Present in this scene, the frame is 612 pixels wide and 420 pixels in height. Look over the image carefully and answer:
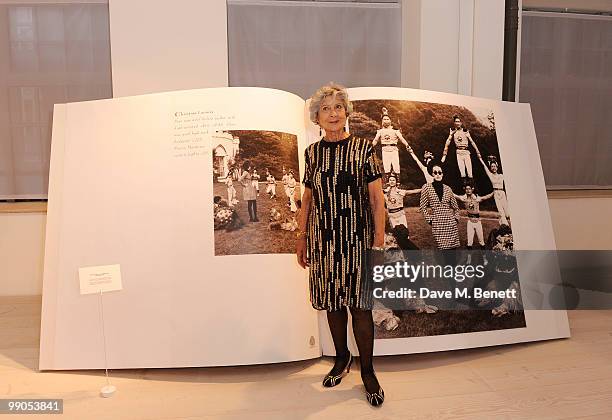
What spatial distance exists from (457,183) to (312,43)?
69.0 inches

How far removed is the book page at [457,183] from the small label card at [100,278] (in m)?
1.02

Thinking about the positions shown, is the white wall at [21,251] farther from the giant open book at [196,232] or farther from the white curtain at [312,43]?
the white curtain at [312,43]

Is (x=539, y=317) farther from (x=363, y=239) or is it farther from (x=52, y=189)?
(x=52, y=189)

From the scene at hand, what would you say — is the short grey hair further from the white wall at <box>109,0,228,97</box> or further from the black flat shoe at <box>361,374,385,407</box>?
the white wall at <box>109,0,228,97</box>

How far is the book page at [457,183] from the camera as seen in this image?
7.86ft

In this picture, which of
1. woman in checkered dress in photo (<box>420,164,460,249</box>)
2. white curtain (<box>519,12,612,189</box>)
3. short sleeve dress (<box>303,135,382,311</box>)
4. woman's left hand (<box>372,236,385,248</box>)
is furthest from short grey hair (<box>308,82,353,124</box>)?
white curtain (<box>519,12,612,189</box>)

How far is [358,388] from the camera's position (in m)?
2.09

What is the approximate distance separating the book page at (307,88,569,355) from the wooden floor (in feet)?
0.40

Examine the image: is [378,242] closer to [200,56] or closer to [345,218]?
[345,218]

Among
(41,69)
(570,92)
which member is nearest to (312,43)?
(41,69)

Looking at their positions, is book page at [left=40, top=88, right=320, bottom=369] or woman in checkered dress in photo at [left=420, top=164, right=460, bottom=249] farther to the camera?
woman in checkered dress in photo at [left=420, top=164, right=460, bottom=249]

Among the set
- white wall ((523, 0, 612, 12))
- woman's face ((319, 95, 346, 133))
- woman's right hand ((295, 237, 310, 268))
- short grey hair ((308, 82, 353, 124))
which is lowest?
woman's right hand ((295, 237, 310, 268))

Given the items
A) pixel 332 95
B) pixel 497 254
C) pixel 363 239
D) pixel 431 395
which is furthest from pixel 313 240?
pixel 497 254

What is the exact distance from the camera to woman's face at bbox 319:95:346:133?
194 cm
